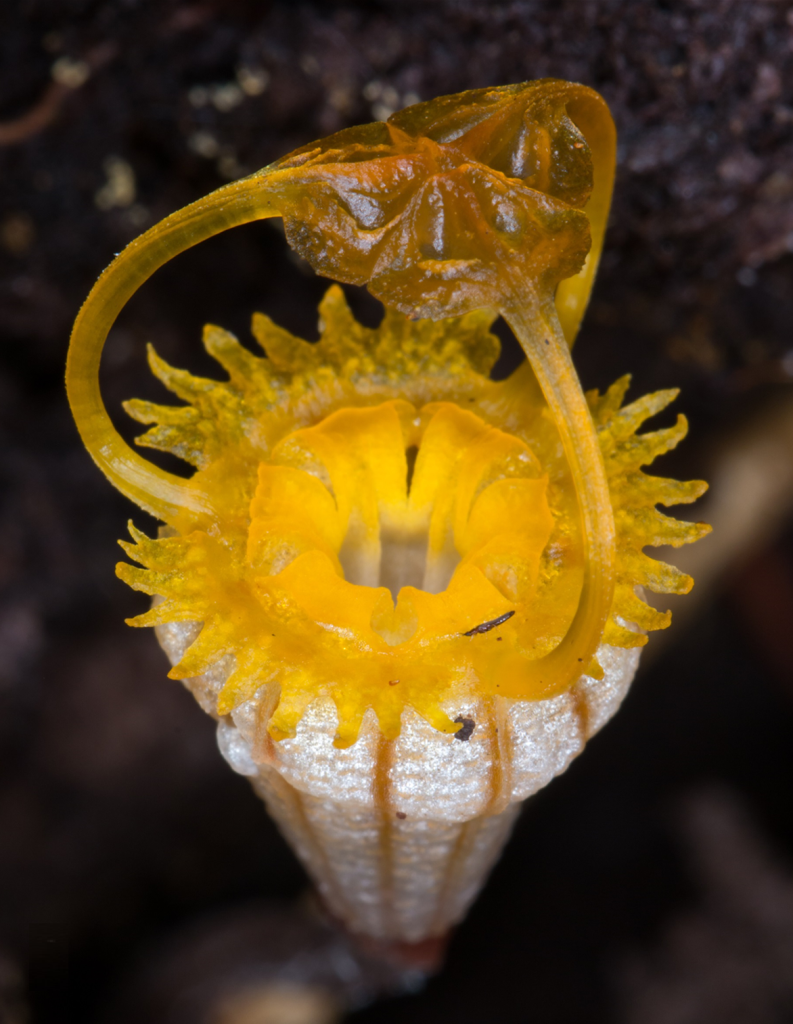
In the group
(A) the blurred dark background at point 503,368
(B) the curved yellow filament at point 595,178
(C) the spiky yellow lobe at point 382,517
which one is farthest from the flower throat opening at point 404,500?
(A) the blurred dark background at point 503,368

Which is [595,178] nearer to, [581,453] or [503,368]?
[581,453]

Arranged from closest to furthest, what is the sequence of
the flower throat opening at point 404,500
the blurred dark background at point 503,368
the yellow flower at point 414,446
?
the yellow flower at point 414,446 < the flower throat opening at point 404,500 < the blurred dark background at point 503,368

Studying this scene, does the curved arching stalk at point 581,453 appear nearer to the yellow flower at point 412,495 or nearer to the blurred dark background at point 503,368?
the yellow flower at point 412,495

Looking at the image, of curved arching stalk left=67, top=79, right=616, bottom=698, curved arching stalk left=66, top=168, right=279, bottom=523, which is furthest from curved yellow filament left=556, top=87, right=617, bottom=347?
curved arching stalk left=66, top=168, right=279, bottom=523

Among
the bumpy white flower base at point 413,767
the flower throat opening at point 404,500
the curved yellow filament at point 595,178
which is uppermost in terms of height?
the curved yellow filament at point 595,178

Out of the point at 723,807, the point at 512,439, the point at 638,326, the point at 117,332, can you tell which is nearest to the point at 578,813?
the point at 723,807

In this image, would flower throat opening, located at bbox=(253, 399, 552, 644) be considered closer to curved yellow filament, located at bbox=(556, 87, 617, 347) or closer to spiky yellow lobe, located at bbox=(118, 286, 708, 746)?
spiky yellow lobe, located at bbox=(118, 286, 708, 746)
